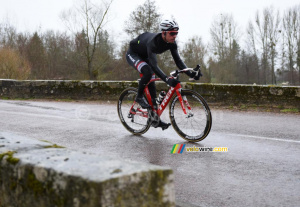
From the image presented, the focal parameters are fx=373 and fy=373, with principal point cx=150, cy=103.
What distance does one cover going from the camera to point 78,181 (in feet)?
5.31

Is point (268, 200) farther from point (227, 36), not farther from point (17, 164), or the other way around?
point (227, 36)

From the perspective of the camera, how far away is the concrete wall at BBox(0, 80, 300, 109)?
10.1 meters

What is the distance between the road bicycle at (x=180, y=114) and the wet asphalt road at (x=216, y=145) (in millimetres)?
Answer: 177

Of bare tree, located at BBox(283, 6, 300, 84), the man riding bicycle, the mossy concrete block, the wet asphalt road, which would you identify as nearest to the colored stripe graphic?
the wet asphalt road

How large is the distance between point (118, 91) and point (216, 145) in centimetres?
781

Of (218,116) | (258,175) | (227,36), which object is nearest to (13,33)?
(227,36)

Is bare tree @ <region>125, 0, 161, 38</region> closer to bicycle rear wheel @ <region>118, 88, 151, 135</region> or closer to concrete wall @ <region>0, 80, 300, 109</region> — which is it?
concrete wall @ <region>0, 80, 300, 109</region>

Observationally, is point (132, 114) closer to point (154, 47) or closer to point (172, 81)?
point (172, 81)

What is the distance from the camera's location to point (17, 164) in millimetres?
1979

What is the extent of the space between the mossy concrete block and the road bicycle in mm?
3888

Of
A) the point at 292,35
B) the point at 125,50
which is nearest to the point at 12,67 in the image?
the point at 125,50

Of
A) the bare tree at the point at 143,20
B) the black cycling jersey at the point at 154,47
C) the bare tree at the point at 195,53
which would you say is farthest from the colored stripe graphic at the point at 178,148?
the bare tree at the point at 195,53

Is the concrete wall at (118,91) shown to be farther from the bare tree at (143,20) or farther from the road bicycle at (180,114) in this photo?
the bare tree at (143,20)

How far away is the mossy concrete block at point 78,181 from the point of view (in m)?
1.59
